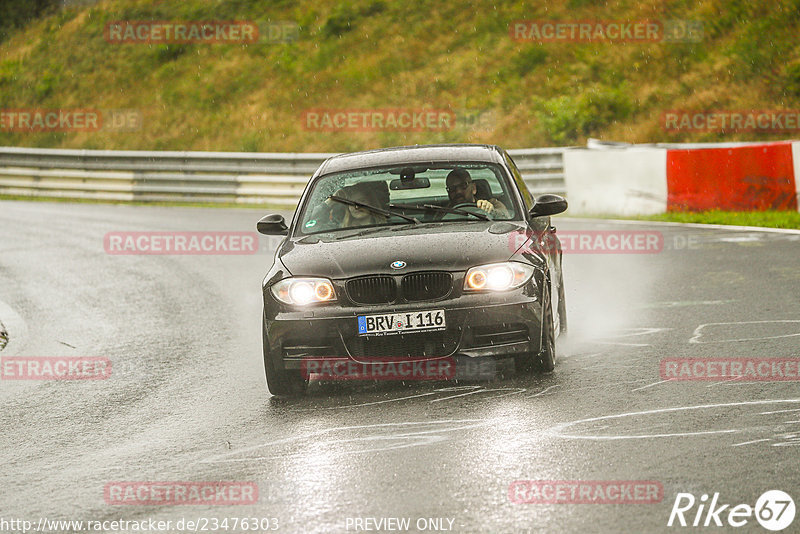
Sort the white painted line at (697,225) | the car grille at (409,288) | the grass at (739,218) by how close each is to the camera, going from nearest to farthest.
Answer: the car grille at (409,288) < the white painted line at (697,225) < the grass at (739,218)

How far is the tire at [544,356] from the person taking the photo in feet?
25.6

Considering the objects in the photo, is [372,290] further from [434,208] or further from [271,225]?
[271,225]

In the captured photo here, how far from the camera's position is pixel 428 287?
24.8 feet

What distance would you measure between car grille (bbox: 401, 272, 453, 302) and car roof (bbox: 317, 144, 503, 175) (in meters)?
1.68

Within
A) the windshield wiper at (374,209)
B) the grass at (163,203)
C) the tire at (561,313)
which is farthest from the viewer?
the grass at (163,203)

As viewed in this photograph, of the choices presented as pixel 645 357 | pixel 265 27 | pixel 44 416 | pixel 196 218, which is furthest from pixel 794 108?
pixel 44 416

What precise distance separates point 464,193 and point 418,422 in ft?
7.98

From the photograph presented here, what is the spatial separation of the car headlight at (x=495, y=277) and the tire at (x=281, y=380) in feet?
4.17

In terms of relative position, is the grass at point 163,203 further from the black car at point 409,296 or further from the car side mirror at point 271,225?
the black car at point 409,296

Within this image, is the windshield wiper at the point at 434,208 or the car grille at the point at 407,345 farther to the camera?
the windshield wiper at the point at 434,208

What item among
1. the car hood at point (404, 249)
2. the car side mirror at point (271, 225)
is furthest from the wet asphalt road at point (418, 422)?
the car side mirror at point (271, 225)

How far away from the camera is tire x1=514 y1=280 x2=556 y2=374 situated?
7809mm

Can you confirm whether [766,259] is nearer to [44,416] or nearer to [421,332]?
[421,332]

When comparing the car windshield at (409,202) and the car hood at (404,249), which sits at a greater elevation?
the car windshield at (409,202)
